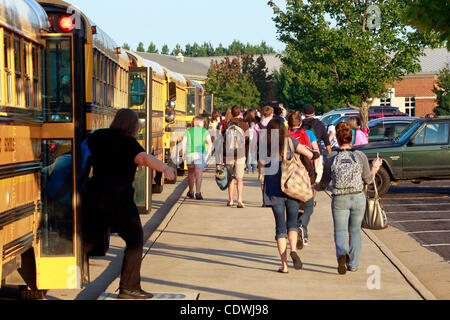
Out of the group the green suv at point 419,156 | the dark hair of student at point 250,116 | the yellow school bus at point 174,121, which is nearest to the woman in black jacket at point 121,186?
the yellow school bus at point 174,121

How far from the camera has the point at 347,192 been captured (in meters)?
8.64

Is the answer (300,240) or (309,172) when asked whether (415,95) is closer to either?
(300,240)

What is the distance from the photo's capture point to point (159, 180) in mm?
17656

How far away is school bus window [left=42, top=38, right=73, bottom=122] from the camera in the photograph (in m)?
7.19

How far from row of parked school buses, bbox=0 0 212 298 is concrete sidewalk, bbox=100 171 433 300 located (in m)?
0.70

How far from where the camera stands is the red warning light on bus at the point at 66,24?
7.24m

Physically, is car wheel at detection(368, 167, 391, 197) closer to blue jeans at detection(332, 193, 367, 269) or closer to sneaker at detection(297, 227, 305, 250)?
sneaker at detection(297, 227, 305, 250)

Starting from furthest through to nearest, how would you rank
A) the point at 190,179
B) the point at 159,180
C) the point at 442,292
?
the point at 159,180 < the point at 190,179 < the point at 442,292

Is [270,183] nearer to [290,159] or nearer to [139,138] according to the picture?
[290,159]

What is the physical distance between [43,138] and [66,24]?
1.05m

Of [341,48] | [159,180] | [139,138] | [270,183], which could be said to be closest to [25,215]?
[270,183]

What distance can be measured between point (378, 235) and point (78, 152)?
239 inches

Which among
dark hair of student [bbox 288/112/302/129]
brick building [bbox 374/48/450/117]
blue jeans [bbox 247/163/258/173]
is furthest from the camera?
brick building [bbox 374/48/450/117]

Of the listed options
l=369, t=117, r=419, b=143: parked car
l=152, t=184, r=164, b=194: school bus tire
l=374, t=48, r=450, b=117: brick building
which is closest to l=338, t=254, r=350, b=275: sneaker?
l=152, t=184, r=164, b=194: school bus tire
